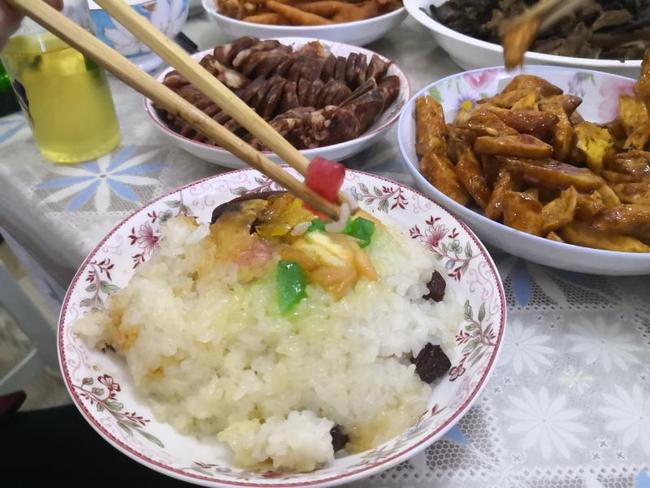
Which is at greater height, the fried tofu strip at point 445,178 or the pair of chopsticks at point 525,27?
the pair of chopsticks at point 525,27

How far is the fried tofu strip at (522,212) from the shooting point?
1.22m

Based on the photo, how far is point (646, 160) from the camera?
1337 millimetres

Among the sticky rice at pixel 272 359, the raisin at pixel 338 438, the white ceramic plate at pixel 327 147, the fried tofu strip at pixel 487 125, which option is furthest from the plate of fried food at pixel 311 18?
the raisin at pixel 338 438

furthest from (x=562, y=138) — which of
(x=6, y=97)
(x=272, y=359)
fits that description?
(x=6, y=97)

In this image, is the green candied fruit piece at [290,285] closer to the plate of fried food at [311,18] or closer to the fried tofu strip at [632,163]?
the fried tofu strip at [632,163]

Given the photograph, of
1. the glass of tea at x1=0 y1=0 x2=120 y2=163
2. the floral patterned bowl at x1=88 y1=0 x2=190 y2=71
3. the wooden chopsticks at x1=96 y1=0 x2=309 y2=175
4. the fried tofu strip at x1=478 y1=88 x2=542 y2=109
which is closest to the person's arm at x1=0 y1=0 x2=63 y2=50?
the glass of tea at x1=0 y1=0 x2=120 y2=163

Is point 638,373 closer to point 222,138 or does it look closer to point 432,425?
point 432,425

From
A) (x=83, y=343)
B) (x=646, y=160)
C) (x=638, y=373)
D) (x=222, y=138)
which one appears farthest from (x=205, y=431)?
(x=646, y=160)

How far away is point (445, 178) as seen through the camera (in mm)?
1381

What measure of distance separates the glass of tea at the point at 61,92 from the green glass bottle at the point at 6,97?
0.42m

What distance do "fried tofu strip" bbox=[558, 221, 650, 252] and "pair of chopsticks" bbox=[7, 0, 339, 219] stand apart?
0.60m

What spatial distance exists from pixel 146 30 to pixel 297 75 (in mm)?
939

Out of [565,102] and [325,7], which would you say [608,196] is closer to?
[565,102]

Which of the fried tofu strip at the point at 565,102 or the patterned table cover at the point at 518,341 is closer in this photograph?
the patterned table cover at the point at 518,341
